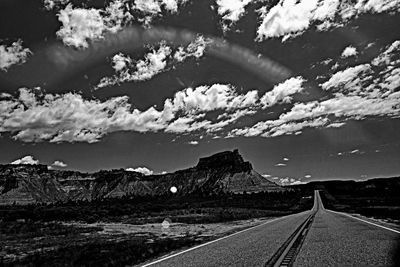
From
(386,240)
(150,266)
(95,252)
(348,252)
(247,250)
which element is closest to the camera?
(150,266)

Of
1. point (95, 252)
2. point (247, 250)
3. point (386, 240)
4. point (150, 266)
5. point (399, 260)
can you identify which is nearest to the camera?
point (399, 260)

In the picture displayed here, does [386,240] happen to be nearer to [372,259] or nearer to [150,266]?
[372,259]

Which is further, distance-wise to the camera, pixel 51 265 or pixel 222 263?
pixel 51 265

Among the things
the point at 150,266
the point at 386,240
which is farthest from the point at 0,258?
the point at 386,240

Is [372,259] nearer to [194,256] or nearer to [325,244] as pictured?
[325,244]

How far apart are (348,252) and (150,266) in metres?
6.44

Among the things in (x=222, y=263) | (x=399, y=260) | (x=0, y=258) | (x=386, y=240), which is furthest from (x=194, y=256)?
(x=0, y=258)

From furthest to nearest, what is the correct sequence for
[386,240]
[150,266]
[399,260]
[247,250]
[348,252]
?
1. [386,240]
2. [247,250]
3. [348,252]
4. [150,266]
5. [399,260]

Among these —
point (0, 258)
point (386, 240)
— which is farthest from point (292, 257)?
point (0, 258)

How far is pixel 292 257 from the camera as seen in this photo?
11281 mm

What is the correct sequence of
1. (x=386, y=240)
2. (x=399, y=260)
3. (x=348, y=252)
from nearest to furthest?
(x=399, y=260) < (x=348, y=252) < (x=386, y=240)

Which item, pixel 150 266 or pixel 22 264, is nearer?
pixel 150 266

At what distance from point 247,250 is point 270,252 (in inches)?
47.0

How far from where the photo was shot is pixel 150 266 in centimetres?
1084
